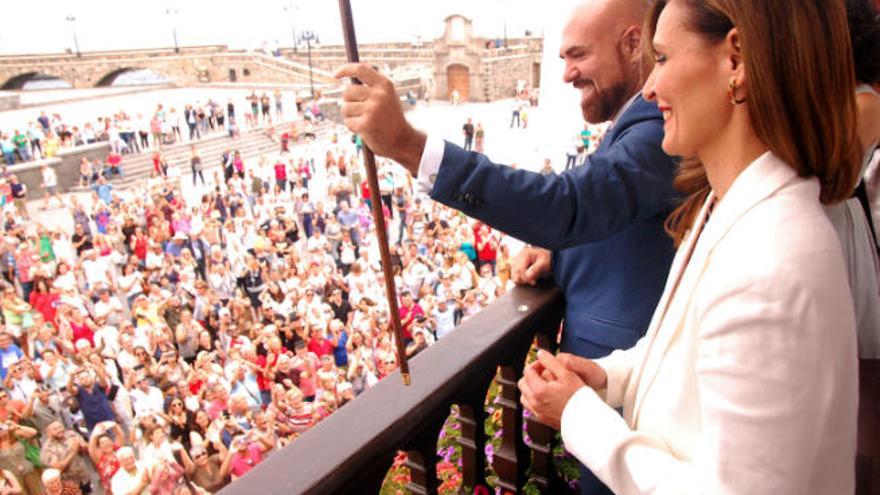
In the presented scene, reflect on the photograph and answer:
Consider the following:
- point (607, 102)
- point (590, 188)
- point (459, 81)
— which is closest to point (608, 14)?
point (607, 102)

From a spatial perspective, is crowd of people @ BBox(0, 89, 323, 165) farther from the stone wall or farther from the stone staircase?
the stone wall

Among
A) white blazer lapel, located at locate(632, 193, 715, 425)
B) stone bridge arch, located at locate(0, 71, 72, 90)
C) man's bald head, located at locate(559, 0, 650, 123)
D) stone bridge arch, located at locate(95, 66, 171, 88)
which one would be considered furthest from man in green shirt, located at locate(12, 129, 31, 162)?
stone bridge arch, located at locate(0, 71, 72, 90)

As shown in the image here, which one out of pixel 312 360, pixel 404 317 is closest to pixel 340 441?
pixel 312 360

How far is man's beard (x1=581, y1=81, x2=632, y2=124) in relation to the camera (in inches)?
68.1

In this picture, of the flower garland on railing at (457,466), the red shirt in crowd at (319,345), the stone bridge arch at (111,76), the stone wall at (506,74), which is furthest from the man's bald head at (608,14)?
the stone bridge arch at (111,76)

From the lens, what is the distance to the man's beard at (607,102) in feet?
5.67

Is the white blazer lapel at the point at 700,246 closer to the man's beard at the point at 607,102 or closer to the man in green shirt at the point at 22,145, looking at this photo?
the man's beard at the point at 607,102

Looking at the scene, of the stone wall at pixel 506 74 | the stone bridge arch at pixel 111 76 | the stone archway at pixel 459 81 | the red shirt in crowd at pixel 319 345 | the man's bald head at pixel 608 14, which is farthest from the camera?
the stone bridge arch at pixel 111 76

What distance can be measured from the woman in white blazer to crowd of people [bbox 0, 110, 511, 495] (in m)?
1.83

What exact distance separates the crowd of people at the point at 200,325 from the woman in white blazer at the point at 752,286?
1.83 meters

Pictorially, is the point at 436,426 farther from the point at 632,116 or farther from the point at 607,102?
the point at 607,102

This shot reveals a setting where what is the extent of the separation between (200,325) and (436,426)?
741cm

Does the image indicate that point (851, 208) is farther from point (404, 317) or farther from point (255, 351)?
point (404, 317)

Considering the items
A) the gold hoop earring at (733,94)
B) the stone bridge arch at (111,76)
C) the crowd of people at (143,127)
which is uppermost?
the gold hoop earring at (733,94)
